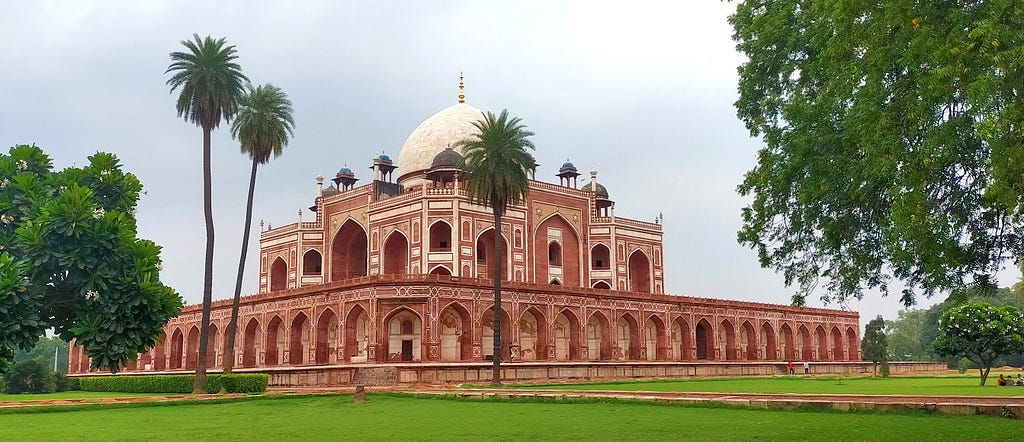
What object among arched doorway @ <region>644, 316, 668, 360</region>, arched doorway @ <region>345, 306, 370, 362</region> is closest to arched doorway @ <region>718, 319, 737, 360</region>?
arched doorway @ <region>644, 316, 668, 360</region>

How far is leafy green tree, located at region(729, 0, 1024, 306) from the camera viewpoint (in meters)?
8.23

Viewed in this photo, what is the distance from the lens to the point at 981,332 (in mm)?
29578

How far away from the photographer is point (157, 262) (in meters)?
18.3

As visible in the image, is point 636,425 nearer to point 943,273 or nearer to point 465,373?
point 943,273

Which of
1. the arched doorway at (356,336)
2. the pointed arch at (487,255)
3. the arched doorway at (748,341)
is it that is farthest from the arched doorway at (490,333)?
the arched doorway at (748,341)

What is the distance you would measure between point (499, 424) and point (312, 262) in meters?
39.2

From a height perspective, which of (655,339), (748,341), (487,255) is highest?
(487,255)

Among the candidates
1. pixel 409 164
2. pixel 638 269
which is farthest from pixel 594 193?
pixel 409 164

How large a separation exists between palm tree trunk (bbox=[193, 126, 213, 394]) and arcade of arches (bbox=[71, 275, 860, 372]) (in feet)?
26.5

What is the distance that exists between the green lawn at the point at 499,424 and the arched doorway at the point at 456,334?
17.4 metres

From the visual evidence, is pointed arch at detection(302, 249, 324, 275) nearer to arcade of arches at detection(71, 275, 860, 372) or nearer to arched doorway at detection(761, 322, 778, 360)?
arcade of arches at detection(71, 275, 860, 372)

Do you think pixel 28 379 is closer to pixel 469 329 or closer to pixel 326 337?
pixel 326 337

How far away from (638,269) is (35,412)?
3751 cm

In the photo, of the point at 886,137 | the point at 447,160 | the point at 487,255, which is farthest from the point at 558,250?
the point at 886,137
